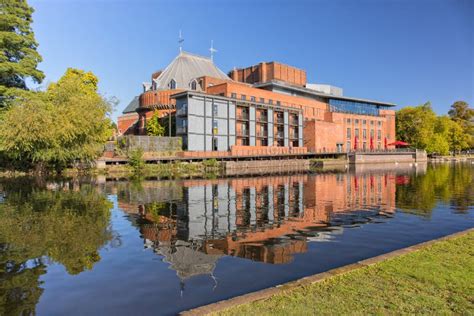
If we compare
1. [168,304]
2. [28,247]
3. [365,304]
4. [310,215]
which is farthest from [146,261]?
[310,215]

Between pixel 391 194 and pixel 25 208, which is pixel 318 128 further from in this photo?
pixel 25 208

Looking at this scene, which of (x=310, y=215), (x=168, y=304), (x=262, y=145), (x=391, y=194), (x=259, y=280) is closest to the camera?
(x=168, y=304)

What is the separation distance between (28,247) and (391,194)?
23089 millimetres

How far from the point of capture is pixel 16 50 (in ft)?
152

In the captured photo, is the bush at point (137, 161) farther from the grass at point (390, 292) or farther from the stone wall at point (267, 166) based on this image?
the grass at point (390, 292)

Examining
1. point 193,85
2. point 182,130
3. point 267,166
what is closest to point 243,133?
point 267,166

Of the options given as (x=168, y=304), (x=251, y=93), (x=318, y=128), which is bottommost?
(x=168, y=304)

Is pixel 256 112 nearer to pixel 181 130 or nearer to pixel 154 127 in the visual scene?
pixel 181 130

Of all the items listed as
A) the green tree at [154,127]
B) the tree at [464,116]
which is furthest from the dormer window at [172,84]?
the tree at [464,116]

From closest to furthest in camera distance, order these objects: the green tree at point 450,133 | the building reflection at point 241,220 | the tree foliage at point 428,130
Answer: the building reflection at point 241,220 → the tree foliage at point 428,130 → the green tree at point 450,133

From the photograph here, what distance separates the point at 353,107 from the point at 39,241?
102m

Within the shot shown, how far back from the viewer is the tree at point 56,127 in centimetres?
3944

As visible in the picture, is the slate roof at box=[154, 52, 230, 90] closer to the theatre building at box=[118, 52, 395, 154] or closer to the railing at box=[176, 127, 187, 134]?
the theatre building at box=[118, 52, 395, 154]

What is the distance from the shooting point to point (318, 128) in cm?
8662
